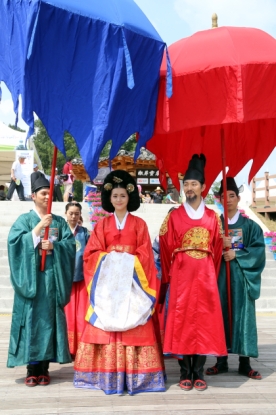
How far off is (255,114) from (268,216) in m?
12.1

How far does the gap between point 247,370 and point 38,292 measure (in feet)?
6.20

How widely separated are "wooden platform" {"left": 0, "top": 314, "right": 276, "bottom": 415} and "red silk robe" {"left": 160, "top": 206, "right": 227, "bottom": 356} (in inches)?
12.8

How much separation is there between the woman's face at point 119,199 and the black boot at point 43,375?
1.33 metres

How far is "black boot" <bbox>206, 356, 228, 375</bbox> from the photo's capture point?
4.23 meters

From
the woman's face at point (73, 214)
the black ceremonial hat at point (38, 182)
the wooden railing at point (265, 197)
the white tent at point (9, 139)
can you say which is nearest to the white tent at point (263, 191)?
the wooden railing at point (265, 197)

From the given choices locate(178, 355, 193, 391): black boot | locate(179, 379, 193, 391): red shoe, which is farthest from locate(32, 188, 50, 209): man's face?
locate(179, 379, 193, 391): red shoe

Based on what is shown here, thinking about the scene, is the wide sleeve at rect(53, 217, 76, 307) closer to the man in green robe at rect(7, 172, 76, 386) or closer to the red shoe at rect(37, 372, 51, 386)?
Result: the man in green robe at rect(7, 172, 76, 386)

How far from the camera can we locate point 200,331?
3.78 meters

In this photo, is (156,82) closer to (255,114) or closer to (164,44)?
(164,44)

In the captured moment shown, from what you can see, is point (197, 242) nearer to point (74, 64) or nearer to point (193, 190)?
point (193, 190)

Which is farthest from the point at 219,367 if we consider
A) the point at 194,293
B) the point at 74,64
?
the point at 74,64

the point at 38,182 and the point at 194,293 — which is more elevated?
the point at 38,182

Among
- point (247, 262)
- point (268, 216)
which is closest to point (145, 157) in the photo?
point (268, 216)

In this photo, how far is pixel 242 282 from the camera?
4199 mm
